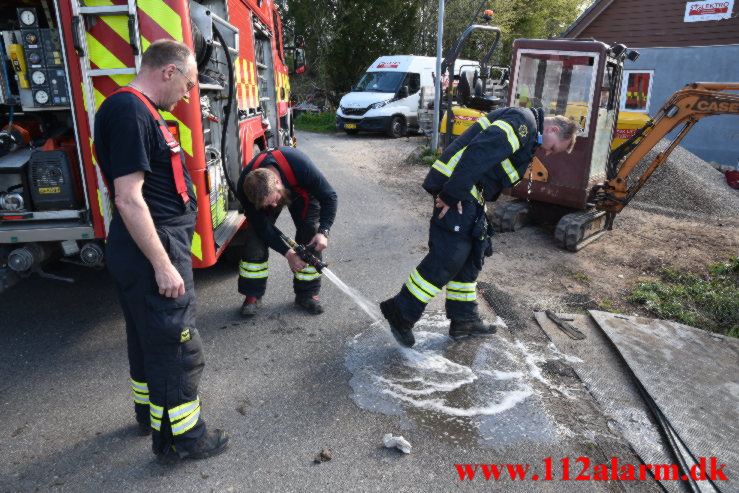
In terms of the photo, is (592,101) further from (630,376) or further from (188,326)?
(188,326)

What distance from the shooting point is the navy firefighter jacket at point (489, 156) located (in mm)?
3379

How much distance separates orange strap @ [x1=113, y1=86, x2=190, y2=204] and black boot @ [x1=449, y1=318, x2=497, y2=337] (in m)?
2.24

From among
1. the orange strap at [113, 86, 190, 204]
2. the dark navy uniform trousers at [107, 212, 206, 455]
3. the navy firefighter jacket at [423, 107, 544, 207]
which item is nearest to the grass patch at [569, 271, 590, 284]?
the navy firefighter jacket at [423, 107, 544, 207]

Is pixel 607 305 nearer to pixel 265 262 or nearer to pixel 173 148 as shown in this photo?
pixel 265 262

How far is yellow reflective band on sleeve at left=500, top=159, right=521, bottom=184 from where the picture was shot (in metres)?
3.56

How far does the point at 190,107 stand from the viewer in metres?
3.31

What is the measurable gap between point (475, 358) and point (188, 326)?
80.2 inches

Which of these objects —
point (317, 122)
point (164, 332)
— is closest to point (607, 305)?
point (164, 332)

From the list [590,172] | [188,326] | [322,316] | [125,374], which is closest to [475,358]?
[322,316]

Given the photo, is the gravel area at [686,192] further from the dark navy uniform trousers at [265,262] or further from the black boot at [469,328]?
the dark navy uniform trousers at [265,262]

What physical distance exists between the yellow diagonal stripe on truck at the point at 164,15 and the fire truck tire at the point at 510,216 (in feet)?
15.7

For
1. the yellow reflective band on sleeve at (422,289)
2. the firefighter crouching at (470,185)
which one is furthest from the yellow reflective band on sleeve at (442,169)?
the yellow reflective band on sleeve at (422,289)

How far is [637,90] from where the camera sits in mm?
13570

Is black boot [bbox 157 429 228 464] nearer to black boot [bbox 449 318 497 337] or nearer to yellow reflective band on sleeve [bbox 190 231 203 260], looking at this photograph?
yellow reflective band on sleeve [bbox 190 231 203 260]
